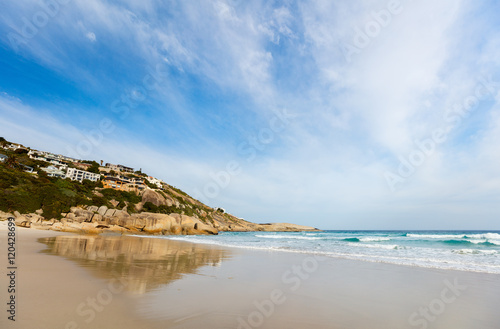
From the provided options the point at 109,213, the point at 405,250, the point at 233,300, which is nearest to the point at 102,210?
the point at 109,213

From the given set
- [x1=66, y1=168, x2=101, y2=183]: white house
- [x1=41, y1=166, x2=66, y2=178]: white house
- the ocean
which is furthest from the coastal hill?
the ocean

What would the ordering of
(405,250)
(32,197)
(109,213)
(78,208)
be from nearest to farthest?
(405,250), (32,197), (78,208), (109,213)

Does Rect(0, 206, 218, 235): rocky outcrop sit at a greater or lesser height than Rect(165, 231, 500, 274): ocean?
greater

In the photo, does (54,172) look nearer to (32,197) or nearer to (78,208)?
(32,197)

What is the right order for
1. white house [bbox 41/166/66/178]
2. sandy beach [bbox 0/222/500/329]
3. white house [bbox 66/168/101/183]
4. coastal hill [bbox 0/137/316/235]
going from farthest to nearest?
white house [bbox 66/168/101/183] < white house [bbox 41/166/66/178] < coastal hill [bbox 0/137/316/235] < sandy beach [bbox 0/222/500/329]

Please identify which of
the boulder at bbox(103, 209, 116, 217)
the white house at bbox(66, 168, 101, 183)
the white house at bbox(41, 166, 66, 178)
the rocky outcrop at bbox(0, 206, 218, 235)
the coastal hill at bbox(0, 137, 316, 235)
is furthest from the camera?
the white house at bbox(66, 168, 101, 183)

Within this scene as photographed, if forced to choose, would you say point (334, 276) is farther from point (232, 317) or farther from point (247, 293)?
point (232, 317)

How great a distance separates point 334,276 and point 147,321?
742cm

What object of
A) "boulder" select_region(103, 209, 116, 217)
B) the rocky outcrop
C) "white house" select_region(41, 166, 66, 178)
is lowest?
the rocky outcrop

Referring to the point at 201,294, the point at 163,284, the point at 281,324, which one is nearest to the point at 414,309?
the point at 281,324

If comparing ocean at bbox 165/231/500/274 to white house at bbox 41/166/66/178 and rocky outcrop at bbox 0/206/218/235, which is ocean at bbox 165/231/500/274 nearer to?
rocky outcrop at bbox 0/206/218/235

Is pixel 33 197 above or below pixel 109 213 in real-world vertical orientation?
above

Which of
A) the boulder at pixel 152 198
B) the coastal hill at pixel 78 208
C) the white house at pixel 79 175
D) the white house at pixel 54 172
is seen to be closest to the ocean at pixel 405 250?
the coastal hill at pixel 78 208

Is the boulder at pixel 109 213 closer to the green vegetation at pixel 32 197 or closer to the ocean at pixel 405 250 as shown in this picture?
the green vegetation at pixel 32 197
